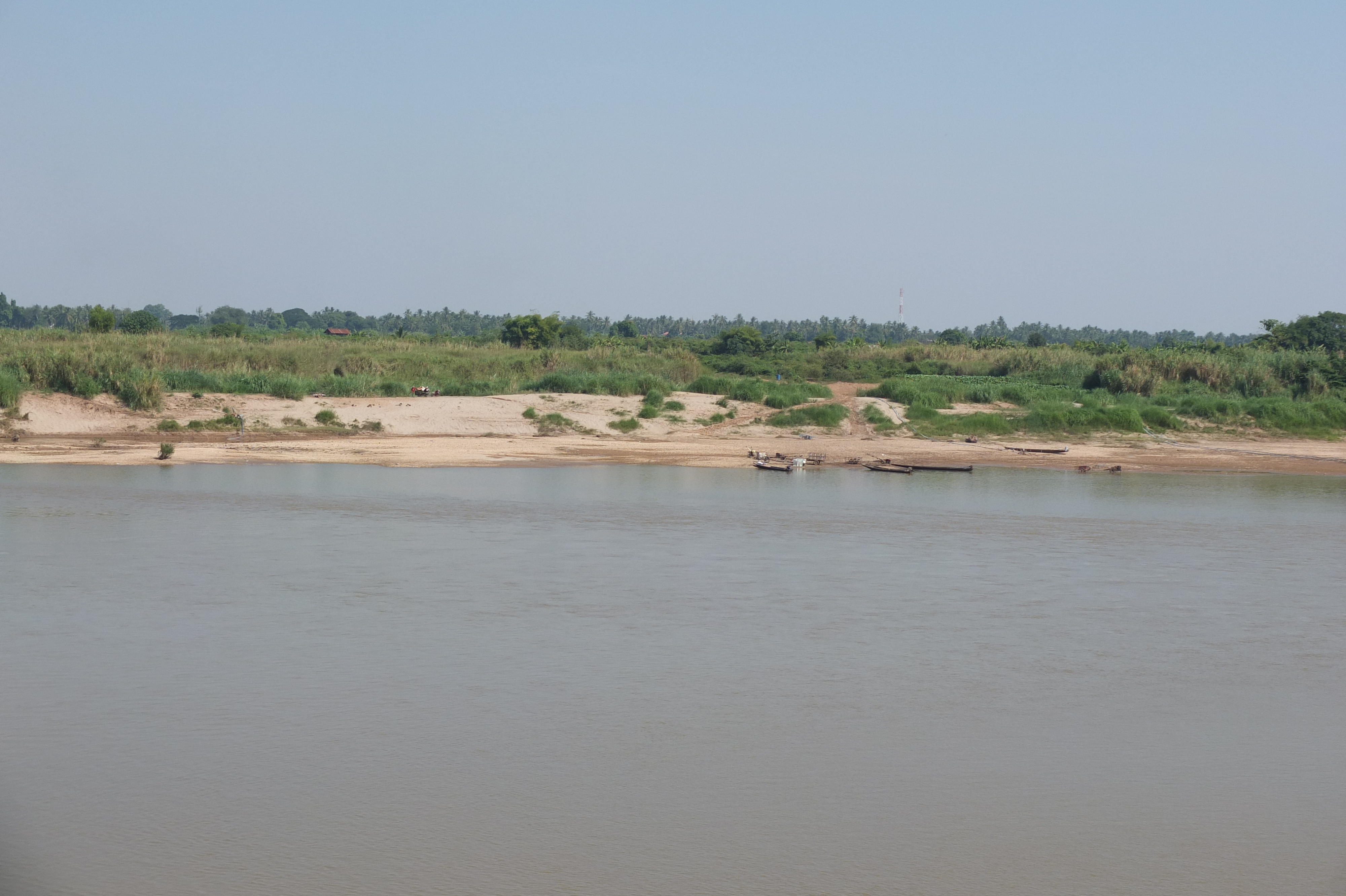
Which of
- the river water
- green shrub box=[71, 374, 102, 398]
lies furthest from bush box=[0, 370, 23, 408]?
the river water

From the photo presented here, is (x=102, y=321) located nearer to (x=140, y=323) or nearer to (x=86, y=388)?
(x=140, y=323)

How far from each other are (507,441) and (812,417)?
649 cm

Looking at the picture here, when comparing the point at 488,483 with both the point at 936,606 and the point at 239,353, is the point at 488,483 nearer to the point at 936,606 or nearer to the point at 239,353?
the point at 936,606

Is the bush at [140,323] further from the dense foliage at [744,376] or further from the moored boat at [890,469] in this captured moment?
the moored boat at [890,469]

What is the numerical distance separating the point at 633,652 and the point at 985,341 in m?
60.3

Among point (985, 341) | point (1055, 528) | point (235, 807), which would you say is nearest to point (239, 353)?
point (1055, 528)

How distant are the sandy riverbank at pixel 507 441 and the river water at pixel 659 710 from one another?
7642 millimetres

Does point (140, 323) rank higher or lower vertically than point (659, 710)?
higher

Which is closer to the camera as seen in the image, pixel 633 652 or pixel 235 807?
pixel 235 807

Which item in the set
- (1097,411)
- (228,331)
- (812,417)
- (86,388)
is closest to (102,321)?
Answer: (228,331)

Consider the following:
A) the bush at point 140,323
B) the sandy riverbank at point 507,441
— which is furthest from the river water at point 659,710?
the bush at point 140,323

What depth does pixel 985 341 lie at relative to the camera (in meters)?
67.9

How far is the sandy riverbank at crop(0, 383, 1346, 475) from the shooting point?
78.2ft

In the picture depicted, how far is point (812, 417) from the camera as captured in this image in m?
28.8
